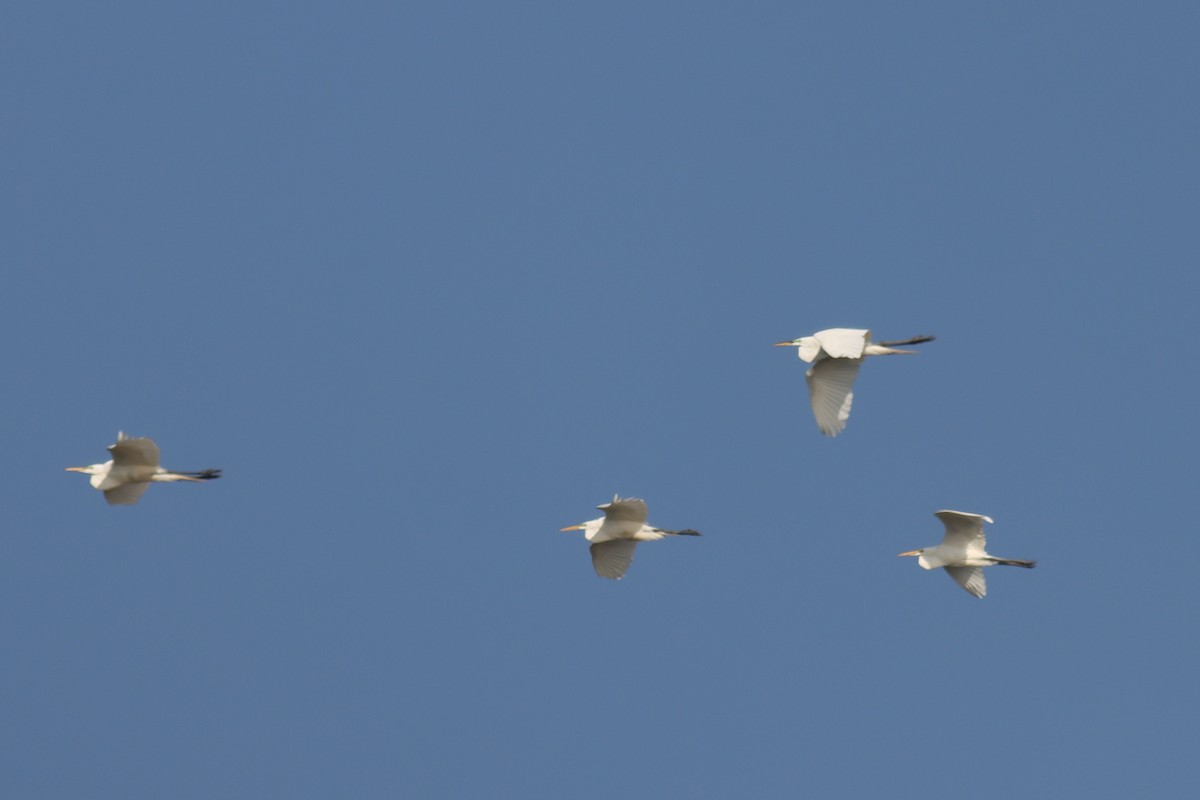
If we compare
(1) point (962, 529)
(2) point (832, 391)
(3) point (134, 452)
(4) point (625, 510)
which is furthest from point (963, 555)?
(3) point (134, 452)

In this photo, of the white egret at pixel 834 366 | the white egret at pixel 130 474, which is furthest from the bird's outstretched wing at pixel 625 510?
the white egret at pixel 130 474

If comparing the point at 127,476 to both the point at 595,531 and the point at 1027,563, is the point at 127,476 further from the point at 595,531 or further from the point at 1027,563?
the point at 1027,563

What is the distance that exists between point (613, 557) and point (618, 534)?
515 mm

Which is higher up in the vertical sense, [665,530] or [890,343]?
[890,343]

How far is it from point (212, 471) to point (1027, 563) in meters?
9.41

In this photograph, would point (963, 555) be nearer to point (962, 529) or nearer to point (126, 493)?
point (962, 529)

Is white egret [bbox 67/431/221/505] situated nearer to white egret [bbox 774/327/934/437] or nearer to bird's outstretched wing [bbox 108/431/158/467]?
bird's outstretched wing [bbox 108/431/158/467]

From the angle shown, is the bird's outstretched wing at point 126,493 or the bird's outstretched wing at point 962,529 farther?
the bird's outstretched wing at point 126,493

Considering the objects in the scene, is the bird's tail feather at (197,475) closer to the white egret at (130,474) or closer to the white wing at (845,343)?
the white egret at (130,474)

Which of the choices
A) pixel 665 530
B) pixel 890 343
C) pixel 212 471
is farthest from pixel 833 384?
pixel 212 471

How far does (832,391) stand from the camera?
97.3 ft

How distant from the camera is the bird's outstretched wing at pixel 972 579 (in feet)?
100

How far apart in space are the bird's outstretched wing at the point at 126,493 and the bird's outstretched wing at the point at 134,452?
46 centimetres

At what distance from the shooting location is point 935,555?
30.4m
